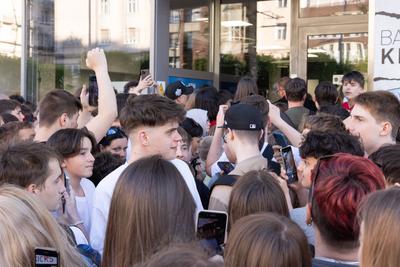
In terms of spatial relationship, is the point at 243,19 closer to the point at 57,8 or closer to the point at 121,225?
the point at 57,8

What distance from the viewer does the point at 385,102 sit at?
168 inches

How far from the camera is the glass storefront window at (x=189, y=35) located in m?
11.1

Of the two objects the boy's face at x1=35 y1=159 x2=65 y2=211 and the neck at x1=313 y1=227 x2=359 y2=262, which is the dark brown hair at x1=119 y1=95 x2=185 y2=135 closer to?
the boy's face at x1=35 y1=159 x2=65 y2=211

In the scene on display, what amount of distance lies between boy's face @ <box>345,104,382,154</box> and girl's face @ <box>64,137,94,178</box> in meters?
1.93

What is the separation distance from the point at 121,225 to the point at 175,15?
9.04 meters

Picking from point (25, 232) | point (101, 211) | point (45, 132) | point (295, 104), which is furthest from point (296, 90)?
point (25, 232)

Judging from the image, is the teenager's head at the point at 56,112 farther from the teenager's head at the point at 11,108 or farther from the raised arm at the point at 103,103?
the teenager's head at the point at 11,108

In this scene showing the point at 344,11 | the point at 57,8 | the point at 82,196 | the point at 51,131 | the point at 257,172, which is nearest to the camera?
the point at 257,172

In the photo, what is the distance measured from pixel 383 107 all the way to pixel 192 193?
5.45ft

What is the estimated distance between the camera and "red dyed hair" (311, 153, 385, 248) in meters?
2.37

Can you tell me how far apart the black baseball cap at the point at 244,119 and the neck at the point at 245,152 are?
0.12m

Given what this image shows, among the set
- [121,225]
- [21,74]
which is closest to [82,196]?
[121,225]

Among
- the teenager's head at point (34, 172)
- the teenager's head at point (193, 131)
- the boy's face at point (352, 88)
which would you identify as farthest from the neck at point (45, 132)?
the boy's face at point (352, 88)

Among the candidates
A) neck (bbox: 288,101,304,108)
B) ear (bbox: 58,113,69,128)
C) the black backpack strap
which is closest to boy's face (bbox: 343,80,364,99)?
neck (bbox: 288,101,304,108)
